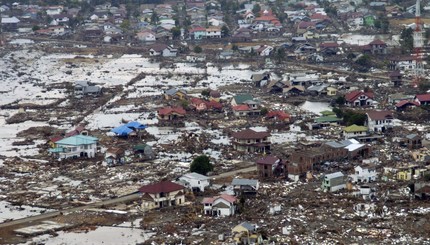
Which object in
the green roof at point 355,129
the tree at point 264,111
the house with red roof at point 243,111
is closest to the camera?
the green roof at point 355,129

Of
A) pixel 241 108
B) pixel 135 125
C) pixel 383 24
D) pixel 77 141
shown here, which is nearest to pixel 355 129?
pixel 241 108

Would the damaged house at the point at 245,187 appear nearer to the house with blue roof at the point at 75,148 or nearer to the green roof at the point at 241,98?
the house with blue roof at the point at 75,148

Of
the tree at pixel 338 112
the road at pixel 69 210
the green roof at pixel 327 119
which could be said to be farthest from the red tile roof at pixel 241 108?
the road at pixel 69 210

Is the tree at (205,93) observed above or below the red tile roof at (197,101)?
below

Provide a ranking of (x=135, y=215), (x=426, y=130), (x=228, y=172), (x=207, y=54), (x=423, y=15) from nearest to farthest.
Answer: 1. (x=135, y=215)
2. (x=228, y=172)
3. (x=426, y=130)
4. (x=207, y=54)
5. (x=423, y=15)

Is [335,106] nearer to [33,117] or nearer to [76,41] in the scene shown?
[33,117]

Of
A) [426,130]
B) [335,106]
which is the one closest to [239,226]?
[426,130]

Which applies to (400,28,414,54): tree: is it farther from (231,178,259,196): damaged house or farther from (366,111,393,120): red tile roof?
(231,178,259,196): damaged house
